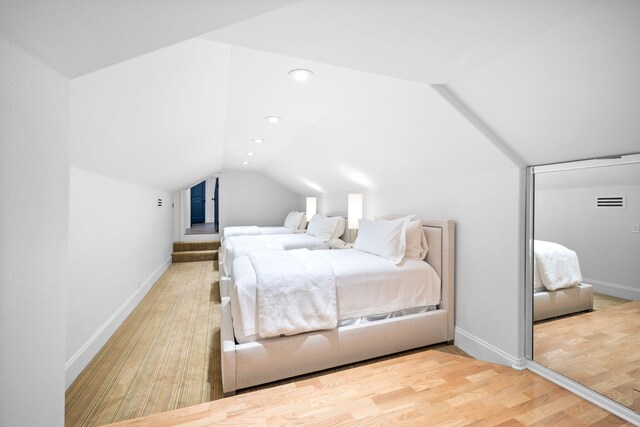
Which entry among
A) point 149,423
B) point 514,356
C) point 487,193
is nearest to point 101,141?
point 149,423

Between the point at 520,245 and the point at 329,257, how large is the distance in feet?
4.73

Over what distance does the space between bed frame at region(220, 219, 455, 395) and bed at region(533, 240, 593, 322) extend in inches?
23.7

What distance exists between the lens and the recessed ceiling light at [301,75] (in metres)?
2.00

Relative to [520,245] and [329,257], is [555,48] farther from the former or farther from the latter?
[329,257]

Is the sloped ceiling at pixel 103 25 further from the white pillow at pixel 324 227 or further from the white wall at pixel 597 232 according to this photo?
the white pillow at pixel 324 227

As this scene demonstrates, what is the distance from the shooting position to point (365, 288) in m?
2.20

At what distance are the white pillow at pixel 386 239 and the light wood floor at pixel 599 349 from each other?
3.57 feet

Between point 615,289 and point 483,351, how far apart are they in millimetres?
955

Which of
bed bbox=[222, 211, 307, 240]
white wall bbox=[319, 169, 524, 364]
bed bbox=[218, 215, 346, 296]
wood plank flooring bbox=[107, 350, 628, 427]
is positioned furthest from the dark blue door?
wood plank flooring bbox=[107, 350, 628, 427]

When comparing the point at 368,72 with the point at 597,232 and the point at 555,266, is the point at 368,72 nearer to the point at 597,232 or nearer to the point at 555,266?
the point at 597,232

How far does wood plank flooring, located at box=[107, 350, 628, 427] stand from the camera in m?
1.49

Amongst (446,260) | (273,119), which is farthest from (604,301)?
(273,119)

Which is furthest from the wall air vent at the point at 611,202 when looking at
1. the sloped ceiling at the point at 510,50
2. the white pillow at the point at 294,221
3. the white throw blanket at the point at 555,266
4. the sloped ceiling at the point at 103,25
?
the white pillow at the point at 294,221

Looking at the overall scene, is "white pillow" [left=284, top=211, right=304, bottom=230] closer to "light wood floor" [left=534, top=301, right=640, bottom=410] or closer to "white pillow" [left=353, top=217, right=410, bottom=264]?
"white pillow" [left=353, top=217, right=410, bottom=264]
